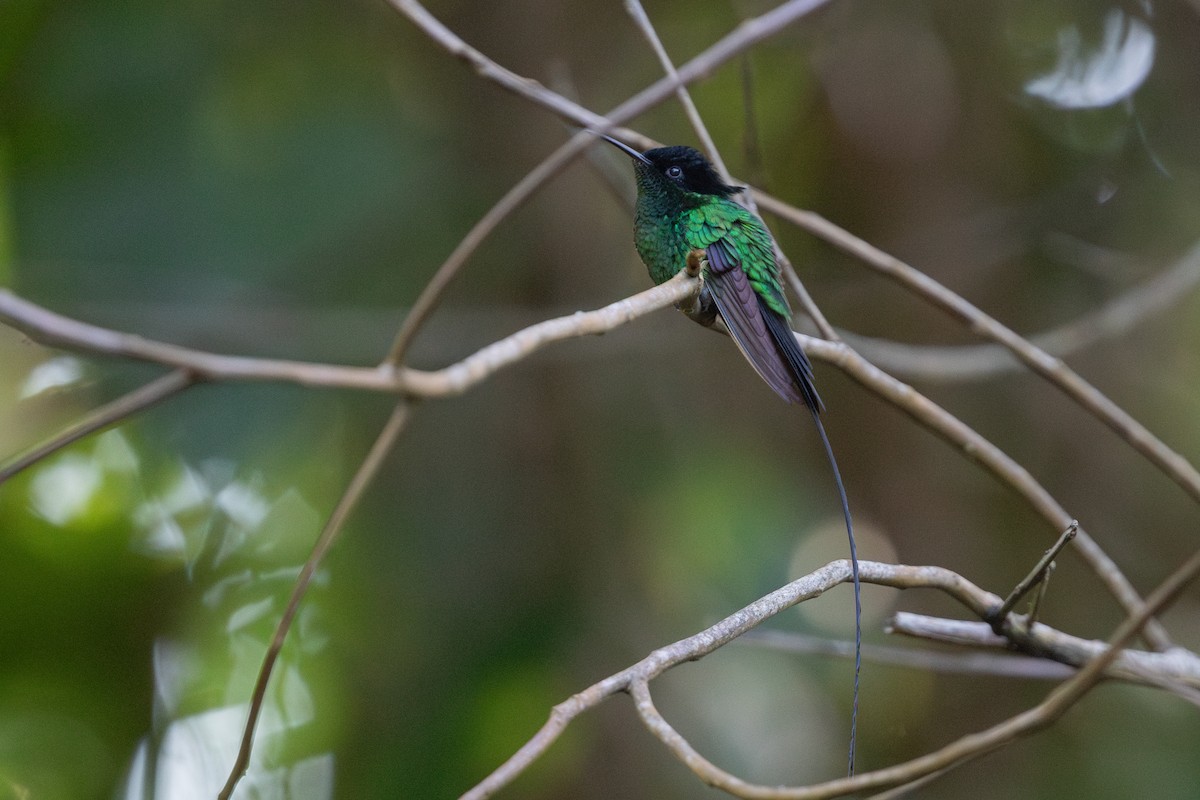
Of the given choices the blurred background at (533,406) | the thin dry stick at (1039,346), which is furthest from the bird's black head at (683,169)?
the thin dry stick at (1039,346)

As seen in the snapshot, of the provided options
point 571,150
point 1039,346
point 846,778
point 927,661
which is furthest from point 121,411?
point 1039,346

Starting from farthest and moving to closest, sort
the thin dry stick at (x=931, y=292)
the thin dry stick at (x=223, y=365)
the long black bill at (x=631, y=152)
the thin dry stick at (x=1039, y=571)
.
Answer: the long black bill at (x=631, y=152) → the thin dry stick at (x=931, y=292) → the thin dry stick at (x=1039, y=571) → the thin dry stick at (x=223, y=365)

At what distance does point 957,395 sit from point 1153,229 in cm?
146

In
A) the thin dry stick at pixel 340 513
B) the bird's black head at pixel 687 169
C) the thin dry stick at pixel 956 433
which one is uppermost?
the bird's black head at pixel 687 169

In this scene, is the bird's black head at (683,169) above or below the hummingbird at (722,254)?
above

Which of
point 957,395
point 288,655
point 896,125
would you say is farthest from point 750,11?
point 288,655

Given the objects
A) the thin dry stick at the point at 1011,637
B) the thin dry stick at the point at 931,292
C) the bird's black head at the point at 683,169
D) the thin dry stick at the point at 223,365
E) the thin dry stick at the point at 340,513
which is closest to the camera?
the thin dry stick at the point at 223,365

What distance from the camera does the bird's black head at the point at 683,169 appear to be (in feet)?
8.86

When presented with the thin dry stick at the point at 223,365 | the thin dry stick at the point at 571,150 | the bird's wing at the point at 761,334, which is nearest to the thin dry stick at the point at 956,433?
the bird's wing at the point at 761,334

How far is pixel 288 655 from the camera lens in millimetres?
3598

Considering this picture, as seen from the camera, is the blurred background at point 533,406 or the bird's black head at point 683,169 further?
the blurred background at point 533,406

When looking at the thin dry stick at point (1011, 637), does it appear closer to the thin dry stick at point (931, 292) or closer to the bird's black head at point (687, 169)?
the thin dry stick at point (931, 292)

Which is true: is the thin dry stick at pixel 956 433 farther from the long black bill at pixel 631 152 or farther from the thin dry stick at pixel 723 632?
the long black bill at pixel 631 152

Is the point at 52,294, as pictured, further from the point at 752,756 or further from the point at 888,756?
the point at 888,756
